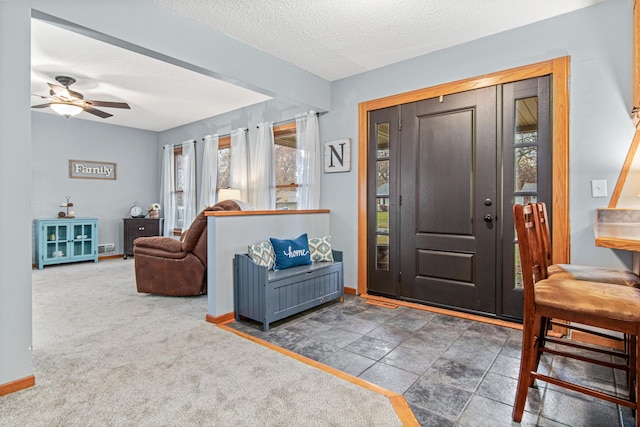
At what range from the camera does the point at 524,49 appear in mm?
2855

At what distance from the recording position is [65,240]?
5734mm

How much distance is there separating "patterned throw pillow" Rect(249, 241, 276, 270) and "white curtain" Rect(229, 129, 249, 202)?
2.25 meters

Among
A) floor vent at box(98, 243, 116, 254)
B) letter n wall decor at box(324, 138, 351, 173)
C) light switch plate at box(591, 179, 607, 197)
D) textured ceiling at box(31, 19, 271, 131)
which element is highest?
textured ceiling at box(31, 19, 271, 131)

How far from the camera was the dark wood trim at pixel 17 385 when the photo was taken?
5.95 ft

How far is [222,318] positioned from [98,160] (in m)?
5.20

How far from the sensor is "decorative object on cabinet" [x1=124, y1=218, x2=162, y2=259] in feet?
21.3

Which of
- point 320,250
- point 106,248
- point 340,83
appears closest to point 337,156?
point 340,83

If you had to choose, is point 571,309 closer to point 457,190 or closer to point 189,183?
point 457,190

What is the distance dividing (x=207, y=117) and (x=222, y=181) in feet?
3.91

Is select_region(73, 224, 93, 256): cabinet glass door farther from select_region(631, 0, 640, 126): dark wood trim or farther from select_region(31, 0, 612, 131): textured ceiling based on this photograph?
select_region(631, 0, 640, 126): dark wood trim

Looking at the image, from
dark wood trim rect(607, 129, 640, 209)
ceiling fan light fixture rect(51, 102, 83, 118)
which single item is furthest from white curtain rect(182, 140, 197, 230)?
dark wood trim rect(607, 129, 640, 209)

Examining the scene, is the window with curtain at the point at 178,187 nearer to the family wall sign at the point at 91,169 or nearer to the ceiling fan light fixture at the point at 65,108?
the family wall sign at the point at 91,169

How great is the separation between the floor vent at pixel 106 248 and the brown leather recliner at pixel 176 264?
3308 mm

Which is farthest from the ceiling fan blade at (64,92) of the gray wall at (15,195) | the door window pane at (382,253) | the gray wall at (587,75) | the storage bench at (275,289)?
the gray wall at (587,75)
